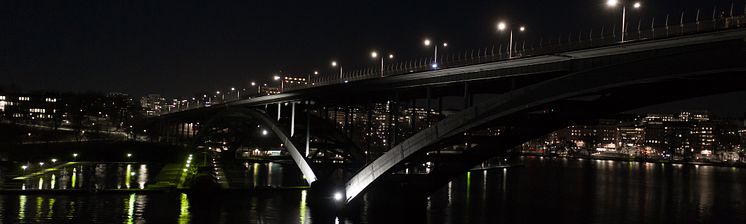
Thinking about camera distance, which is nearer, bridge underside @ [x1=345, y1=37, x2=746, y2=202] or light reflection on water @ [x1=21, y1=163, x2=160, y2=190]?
bridge underside @ [x1=345, y1=37, x2=746, y2=202]

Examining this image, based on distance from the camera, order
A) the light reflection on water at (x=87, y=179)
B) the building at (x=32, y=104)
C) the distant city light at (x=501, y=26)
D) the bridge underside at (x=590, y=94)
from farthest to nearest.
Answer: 1. the building at (x=32, y=104)
2. the light reflection on water at (x=87, y=179)
3. the distant city light at (x=501, y=26)
4. the bridge underside at (x=590, y=94)

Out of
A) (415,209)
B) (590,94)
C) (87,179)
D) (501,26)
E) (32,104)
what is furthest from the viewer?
(32,104)

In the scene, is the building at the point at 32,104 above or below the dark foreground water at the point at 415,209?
above

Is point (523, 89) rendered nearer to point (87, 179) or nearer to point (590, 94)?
point (590, 94)

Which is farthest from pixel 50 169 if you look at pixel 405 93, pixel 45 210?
pixel 405 93

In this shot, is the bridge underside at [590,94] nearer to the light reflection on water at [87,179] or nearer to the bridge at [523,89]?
the bridge at [523,89]

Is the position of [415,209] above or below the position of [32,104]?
below

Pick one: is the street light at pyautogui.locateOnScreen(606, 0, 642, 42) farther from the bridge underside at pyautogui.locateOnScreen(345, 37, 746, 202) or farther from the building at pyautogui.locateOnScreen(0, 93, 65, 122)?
the building at pyautogui.locateOnScreen(0, 93, 65, 122)

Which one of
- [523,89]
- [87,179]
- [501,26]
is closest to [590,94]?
[523,89]

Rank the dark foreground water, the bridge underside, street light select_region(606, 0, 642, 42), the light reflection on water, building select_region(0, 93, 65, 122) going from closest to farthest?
1. the bridge underside
2. street light select_region(606, 0, 642, 42)
3. the dark foreground water
4. the light reflection on water
5. building select_region(0, 93, 65, 122)

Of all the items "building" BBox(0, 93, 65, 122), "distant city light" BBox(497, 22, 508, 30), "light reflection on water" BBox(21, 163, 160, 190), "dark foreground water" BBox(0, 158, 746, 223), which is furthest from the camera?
"building" BBox(0, 93, 65, 122)

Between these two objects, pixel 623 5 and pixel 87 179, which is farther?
pixel 87 179

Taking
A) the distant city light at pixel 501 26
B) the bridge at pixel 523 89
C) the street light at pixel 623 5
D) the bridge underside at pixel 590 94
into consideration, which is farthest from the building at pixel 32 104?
the street light at pixel 623 5

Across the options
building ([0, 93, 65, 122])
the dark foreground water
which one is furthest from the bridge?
building ([0, 93, 65, 122])
